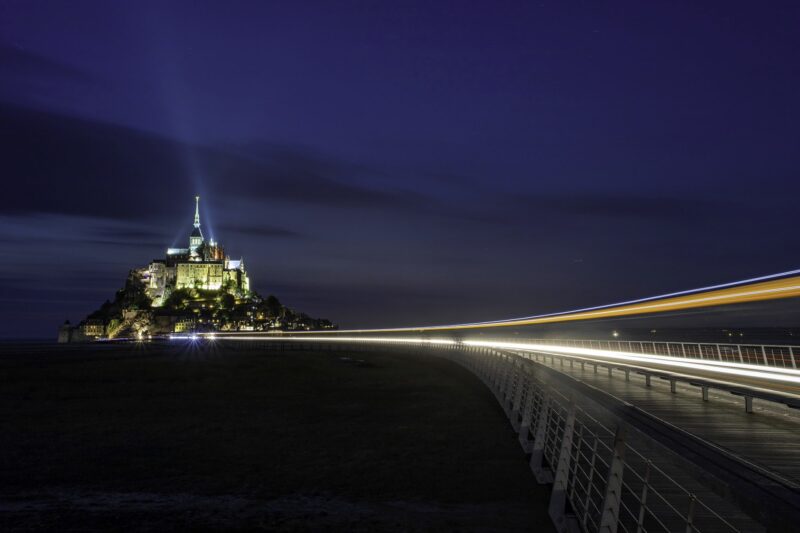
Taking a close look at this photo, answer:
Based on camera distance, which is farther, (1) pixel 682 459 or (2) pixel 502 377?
(2) pixel 502 377

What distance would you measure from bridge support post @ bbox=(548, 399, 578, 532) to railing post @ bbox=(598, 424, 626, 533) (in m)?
2.39

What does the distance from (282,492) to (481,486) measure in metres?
3.74

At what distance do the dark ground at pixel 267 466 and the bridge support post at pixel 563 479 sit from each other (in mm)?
1116

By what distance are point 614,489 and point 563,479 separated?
2.98 meters

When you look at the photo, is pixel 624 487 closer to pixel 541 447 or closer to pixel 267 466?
pixel 541 447

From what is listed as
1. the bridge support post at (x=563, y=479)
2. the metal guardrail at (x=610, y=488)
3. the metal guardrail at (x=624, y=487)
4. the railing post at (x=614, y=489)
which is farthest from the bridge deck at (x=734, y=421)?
the bridge support post at (x=563, y=479)

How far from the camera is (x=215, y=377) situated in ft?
152

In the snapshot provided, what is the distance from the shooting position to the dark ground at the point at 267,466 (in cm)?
1098

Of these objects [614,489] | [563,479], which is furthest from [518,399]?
[614,489]

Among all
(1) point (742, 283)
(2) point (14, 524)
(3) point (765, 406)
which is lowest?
(2) point (14, 524)

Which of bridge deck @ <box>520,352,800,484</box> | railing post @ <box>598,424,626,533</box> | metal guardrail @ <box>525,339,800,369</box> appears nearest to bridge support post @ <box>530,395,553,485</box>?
bridge deck @ <box>520,352,800,484</box>

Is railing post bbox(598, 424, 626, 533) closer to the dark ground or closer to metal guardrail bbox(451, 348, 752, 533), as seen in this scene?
metal guardrail bbox(451, 348, 752, 533)

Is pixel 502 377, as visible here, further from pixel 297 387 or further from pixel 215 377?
pixel 215 377

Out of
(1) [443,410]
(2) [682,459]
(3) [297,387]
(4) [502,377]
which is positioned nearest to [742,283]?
(4) [502,377]
